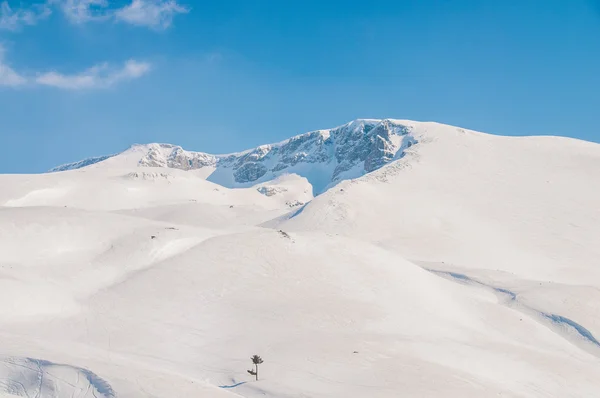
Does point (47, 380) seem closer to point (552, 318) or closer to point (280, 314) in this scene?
point (280, 314)

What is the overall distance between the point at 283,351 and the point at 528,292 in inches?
1170

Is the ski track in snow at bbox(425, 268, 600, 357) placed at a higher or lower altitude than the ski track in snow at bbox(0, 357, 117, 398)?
higher

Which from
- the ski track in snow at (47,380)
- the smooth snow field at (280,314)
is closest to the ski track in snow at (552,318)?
the smooth snow field at (280,314)

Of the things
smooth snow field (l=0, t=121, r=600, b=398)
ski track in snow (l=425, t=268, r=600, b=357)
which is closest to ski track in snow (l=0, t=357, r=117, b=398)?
smooth snow field (l=0, t=121, r=600, b=398)

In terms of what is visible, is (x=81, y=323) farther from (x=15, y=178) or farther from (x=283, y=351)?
(x=15, y=178)

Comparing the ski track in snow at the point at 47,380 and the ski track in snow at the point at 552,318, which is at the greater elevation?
the ski track in snow at the point at 552,318

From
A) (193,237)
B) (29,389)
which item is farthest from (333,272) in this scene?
(29,389)

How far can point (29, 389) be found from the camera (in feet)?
72.2

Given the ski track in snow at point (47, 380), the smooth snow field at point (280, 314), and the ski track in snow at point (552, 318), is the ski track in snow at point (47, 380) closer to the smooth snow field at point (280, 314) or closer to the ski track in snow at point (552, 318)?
the smooth snow field at point (280, 314)

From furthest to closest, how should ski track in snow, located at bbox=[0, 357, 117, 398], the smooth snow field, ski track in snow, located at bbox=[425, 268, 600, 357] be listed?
ski track in snow, located at bbox=[425, 268, 600, 357]
the smooth snow field
ski track in snow, located at bbox=[0, 357, 117, 398]

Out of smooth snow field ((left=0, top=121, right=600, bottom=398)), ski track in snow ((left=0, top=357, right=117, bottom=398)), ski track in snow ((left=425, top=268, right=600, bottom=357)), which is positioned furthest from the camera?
ski track in snow ((left=425, top=268, right=600, bottom=357))

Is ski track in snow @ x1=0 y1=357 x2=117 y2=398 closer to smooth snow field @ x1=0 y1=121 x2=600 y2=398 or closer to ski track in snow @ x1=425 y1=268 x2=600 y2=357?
smooth snow field @ x1=0 y1=121 x2=600 y2=398

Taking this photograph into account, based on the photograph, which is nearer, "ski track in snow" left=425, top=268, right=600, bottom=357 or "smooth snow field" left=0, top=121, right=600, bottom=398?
"smooth snow field" left=0, top=121, right=600, bottom=398

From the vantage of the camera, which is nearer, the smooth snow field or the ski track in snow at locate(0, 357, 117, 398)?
the ski track in snow at locate(0, 357, 117, 398)
